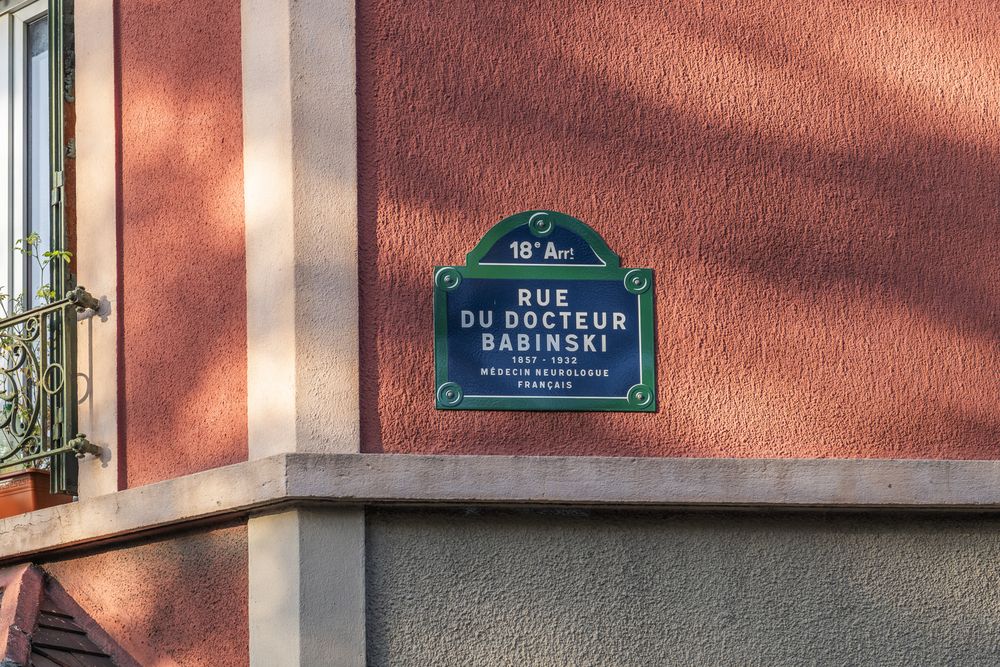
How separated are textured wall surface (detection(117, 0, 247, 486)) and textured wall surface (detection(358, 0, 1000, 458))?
63 cm

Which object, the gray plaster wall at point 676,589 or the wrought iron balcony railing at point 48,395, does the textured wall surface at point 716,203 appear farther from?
the wrought iron balcony railing at point 48,395

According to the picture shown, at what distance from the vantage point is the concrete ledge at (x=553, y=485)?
22.0ft

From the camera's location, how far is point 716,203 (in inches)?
288

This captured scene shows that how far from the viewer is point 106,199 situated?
306 inches

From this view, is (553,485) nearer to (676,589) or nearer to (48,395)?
(676,589)

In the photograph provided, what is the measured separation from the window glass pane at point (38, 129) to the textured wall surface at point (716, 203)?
225 centimetres

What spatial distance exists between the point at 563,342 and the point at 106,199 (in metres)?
2.26

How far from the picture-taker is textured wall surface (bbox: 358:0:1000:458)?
7078 millimetres

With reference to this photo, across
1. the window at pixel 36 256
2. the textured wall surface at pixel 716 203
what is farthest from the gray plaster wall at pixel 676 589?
the window at pixel 36 256

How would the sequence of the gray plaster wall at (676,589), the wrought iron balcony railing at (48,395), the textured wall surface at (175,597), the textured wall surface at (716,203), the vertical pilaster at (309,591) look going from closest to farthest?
1. the vertical pilaster at (309,591)
2. the gray plaster wall at (676,589)
3. the textured wall surface at (175,597)
4. the textured wall surface at (716,203)
5. the wrought iron balcony railing at (48,395)

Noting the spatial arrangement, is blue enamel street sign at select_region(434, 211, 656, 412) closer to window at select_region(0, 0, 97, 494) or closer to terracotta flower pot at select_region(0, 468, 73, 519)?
window at select_region(0, 0, 97, 494)

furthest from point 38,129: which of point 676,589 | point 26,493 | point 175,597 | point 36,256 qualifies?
point 676,589

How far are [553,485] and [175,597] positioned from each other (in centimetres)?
168

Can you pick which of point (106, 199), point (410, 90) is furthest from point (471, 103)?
point (106, 199)
